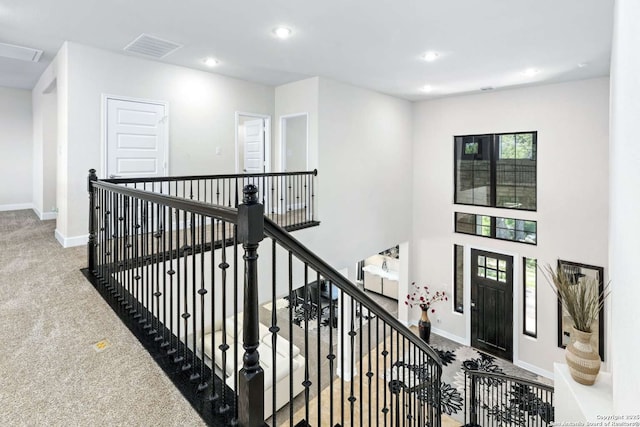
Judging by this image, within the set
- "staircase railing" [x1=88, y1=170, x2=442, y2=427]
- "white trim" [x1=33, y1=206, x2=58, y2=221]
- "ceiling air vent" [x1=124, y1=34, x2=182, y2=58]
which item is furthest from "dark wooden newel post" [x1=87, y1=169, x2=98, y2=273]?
"white trim" [x1=33, y1=206, x2=58, y2=221]

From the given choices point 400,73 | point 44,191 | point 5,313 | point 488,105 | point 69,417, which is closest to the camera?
point 69,417

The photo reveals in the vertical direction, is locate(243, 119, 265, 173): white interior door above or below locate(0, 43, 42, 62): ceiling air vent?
below

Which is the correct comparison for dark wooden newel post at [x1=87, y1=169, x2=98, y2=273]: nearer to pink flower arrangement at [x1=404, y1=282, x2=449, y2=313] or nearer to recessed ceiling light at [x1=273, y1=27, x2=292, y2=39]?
recessed ceiling light at [x1=273, y1=27, x2=292, y2=39]

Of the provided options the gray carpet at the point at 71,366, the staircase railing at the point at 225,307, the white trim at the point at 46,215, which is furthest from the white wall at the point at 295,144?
the gray carpet at the point at 71,366

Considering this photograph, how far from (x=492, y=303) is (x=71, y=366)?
775 centimetres

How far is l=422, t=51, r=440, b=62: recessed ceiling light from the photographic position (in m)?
4.96

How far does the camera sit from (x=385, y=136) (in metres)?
7.80

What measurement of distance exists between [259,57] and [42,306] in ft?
13.1

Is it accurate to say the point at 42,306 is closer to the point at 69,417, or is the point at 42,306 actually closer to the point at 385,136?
the point at 69,417

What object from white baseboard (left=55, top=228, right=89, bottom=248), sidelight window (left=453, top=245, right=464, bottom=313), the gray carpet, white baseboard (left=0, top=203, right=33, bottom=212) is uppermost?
white baseboard (left=0, top=203, right=33, bottom=212)

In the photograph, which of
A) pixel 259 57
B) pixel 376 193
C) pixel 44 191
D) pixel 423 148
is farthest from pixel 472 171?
pixel 44 191

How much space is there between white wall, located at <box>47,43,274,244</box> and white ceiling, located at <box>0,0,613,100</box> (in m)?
0.27

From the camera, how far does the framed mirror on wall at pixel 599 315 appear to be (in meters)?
6.38

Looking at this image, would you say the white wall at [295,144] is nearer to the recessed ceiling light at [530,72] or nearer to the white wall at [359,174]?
the white wall at [359,174]
